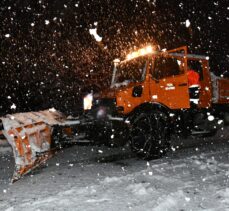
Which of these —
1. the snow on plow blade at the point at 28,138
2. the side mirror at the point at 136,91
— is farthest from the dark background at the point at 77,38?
the side mirror at the point at 136,91

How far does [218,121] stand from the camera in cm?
901

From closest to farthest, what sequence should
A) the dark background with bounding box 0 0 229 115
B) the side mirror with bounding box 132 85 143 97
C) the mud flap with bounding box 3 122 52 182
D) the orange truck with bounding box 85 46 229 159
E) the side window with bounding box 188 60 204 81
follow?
the mud flap with bounding box 3 122 52 182
the orange truck with bounding box 85 46 229 159
the side mirror with bounding box 132 85 143 97
the side window with bounding box 188 60 204 81
the dark background with bounding box 0 0 229 115

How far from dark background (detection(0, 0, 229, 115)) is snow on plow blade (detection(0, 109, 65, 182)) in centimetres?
676

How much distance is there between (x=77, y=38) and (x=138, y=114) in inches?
345

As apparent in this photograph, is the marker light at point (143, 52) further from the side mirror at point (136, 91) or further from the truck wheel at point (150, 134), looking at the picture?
the truck wheel at point (150, 134)

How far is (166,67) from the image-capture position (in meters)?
7.59

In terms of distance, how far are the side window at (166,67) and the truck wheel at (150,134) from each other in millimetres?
883

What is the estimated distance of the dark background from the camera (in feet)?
44.8

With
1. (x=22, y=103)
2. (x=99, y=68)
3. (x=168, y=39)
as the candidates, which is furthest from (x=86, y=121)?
(x=168, y=39)

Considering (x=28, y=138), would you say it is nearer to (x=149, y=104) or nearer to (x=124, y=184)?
(x=124, y=184)

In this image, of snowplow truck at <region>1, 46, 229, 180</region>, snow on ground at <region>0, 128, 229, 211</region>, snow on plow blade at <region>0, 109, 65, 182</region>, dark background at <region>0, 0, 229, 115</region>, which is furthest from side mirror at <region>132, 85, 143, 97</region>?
dark background at <region>0, 0, 229, 115</region>

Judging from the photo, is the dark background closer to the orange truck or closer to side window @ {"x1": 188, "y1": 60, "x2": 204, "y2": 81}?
the orange truck

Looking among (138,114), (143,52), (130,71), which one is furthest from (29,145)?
(143,52)

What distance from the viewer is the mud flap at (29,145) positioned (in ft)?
19.4
